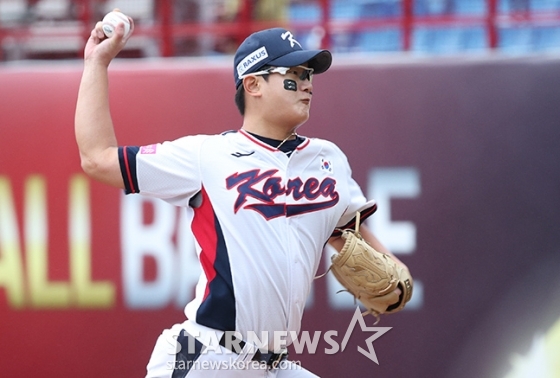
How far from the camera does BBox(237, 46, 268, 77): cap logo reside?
2881 mm

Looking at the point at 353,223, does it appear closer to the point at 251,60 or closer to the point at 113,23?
the point at 251,60

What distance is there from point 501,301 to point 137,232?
1828 millimetres

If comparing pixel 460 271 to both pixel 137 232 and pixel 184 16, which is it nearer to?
pixel 137 232

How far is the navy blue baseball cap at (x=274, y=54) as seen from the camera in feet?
9.34

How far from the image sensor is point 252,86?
293 cm

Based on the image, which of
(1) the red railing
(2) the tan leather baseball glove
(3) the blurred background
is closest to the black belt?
(2) the tan leather baseball glove

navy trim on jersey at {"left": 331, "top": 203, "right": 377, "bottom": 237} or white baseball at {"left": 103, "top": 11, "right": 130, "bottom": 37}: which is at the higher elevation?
white baseball at {"left": 103, "top": 11, "right": 130, "bottom": 37}

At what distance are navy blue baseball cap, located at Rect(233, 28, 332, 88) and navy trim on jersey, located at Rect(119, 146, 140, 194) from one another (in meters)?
0.49

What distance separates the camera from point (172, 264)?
4.23 meters

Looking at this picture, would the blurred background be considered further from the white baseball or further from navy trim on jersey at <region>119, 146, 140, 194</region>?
the white baseball

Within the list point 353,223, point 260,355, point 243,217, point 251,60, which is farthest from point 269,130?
point 260,355

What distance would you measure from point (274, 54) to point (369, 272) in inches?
32.2

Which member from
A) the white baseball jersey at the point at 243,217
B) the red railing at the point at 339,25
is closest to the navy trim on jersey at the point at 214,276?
the white baseball jersey at the point at 243,217

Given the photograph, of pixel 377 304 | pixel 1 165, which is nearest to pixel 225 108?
pixel 1 165
